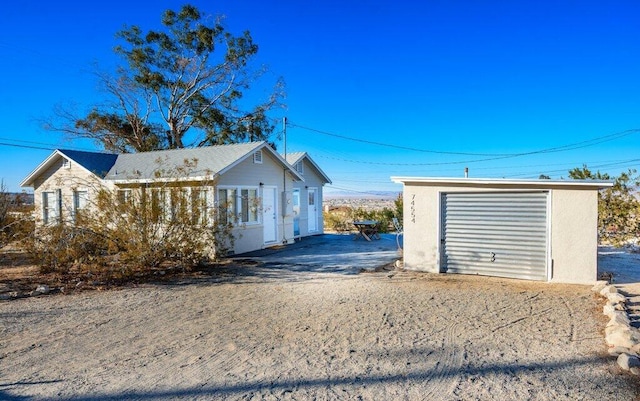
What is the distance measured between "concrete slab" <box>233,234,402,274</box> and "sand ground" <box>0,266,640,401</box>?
252 centimetres

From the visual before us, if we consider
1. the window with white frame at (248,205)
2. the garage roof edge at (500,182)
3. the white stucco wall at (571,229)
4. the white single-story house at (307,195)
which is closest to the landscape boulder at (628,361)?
the white stucco wall at (571,229)

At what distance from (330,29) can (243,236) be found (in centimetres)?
1001

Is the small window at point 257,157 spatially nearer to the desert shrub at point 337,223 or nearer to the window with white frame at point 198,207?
the window with white frame at point 198,207

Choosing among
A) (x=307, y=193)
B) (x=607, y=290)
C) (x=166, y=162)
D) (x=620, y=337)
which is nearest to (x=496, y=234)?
(x=607, y=290)

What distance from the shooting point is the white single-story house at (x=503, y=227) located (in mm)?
8594

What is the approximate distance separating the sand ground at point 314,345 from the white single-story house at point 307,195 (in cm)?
1007

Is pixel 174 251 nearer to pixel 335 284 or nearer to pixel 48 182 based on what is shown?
pixel 335 284

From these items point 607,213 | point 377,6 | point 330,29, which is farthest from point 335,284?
point 330,29

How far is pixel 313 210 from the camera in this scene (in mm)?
19781

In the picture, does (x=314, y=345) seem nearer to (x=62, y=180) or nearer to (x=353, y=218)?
(x=62, y=180)

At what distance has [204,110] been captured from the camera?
26.5 metres

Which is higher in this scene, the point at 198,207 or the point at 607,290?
the point at 198,207

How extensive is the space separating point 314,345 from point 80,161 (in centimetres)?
1476

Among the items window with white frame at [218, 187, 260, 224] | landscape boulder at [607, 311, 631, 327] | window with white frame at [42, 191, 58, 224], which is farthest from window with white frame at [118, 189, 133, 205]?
landscape boulder at [607, 311, 631, 327]
